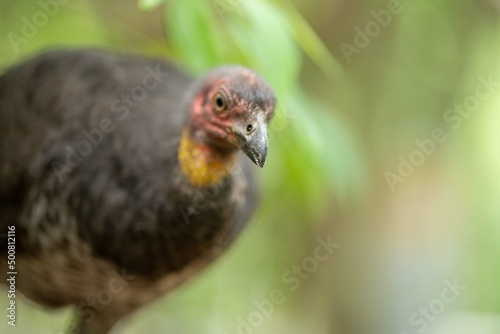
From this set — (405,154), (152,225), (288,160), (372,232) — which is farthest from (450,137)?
(152,225)

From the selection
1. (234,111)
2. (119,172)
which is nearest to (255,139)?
(234,111)

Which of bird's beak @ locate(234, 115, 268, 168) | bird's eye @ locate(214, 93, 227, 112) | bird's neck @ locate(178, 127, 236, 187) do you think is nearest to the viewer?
bird's beak @ locate(234, 115, 268, 168)

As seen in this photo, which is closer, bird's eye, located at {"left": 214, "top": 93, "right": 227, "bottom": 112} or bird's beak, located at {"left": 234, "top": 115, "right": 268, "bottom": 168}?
bird's beak, located at {"left": 234, "top": 115, "right": 268, "bottom": 168}

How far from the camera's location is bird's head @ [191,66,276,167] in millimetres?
1983

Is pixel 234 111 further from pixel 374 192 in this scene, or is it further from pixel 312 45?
pixel 374 192

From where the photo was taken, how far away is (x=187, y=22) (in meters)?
1.98

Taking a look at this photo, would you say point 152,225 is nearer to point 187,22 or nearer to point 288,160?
point 288,160

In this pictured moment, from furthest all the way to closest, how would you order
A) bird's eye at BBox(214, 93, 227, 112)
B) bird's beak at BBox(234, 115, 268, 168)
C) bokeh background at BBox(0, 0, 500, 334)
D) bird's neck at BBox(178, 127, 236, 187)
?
bokeh background at BBox(0, 0, 500, 334) → bird's neck at BBox(178, 127, 236, 187) → bird's eye at BBox(214, 93, 227, 112) → bird's beak at BBox(234, 115, 268, 168)

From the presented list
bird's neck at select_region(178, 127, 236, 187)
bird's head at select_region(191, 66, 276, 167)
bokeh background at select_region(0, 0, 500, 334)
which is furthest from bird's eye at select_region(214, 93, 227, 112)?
bokeh background at select_region(0, 0, 500, 334)

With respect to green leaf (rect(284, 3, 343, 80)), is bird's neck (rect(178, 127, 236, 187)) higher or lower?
lower

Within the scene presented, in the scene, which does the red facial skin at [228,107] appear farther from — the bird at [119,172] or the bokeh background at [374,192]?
the bokeh background at [374,192]

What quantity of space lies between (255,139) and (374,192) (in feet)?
9.02

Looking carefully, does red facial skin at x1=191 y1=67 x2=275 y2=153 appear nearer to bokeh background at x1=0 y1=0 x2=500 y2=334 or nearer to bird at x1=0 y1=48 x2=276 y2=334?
bird at x1=0 y1=48 x2=276 y2=334

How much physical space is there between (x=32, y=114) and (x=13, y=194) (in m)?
0.23
